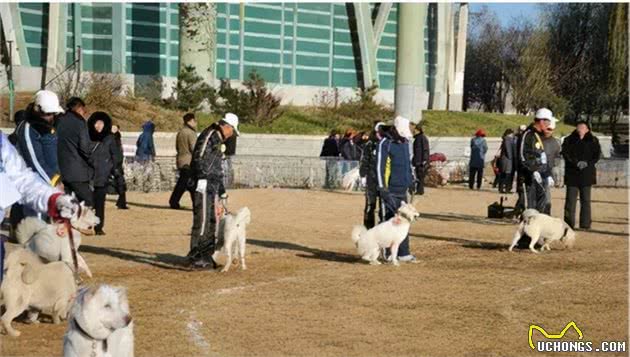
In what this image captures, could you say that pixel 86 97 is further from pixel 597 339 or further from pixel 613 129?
pixel 613 129

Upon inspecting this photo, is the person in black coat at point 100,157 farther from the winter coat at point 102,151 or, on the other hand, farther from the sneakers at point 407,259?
the sneakers at point 407,259

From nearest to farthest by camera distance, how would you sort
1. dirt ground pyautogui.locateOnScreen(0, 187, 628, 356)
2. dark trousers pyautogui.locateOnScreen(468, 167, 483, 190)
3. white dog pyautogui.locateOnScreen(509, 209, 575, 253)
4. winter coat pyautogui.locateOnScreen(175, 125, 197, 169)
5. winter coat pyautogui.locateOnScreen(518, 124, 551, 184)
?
1. dirt ground pyautogui.locateOnScreen(0, 187, 628, 356)
2. white dog pyautogui.locateOnScreen(509, 209, 575, 253)
3. winter coat pyautogui.locateOnScreen(518, 124, 551, 184)
4. winter coat pyautogui.locateOnScreen(175, 125, 197, 169)
5. dark trousers pyautogui.locateOnScreen(468, 167, 483, 190)

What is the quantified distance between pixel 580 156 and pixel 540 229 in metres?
3.82

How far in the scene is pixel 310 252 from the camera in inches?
586

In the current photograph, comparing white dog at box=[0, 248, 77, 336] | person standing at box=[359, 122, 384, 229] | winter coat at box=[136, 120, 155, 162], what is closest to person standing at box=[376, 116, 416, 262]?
person standing at box=[359, 122, 384, 229]

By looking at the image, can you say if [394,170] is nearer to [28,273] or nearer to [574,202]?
[574,202]

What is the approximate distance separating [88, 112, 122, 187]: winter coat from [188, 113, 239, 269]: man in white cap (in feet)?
12.4

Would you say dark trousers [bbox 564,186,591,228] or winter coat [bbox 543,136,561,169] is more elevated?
winter coat [bbox 543,136,561,169]

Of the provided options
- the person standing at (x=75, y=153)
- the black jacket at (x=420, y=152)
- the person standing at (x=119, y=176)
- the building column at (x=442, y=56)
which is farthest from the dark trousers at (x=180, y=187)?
the building column at (x=442, y=56)

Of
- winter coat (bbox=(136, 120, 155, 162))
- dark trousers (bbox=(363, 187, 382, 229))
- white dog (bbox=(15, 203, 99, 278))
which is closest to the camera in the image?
white dog (bbox=(15, 203, 99, 278))

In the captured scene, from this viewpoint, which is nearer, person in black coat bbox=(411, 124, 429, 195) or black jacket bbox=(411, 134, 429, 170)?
person in black coat bbox=(411, 124, 429, 195)

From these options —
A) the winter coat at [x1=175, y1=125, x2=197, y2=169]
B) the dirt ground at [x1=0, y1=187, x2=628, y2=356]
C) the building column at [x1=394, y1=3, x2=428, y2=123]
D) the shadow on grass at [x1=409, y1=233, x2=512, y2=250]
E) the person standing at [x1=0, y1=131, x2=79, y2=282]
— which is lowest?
the shadow on grass at [x1=409, y1=233, x2=512, y2=250]

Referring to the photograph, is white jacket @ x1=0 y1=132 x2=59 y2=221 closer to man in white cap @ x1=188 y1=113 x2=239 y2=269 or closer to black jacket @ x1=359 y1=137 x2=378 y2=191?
man in white cap @ x1=188 y1=113 x2=239 y2=269

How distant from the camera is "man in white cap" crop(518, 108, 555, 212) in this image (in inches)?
612
